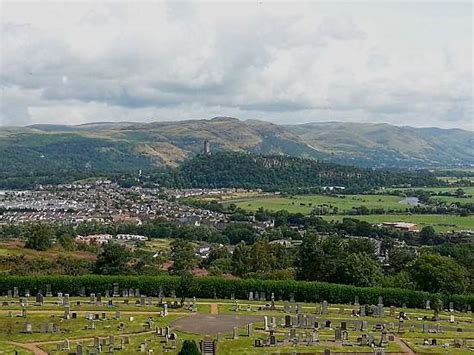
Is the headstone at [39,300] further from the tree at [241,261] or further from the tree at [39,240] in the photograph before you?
the tree at [39,240]

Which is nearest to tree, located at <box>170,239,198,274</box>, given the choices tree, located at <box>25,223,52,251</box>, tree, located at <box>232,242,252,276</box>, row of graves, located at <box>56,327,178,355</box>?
tree, located at <box>232,242,252,276</box>

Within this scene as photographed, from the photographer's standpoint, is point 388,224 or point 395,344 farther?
point 388,224

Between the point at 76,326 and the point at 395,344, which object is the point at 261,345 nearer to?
the point at 395,344

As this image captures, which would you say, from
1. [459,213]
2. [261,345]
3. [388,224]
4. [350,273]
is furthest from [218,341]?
[459,213]

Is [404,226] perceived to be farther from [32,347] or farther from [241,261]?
[32,347]

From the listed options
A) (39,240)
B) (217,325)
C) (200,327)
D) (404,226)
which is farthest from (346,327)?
(404,226)

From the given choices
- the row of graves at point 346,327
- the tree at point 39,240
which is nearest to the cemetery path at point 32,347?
the row of graves at point 346,327
